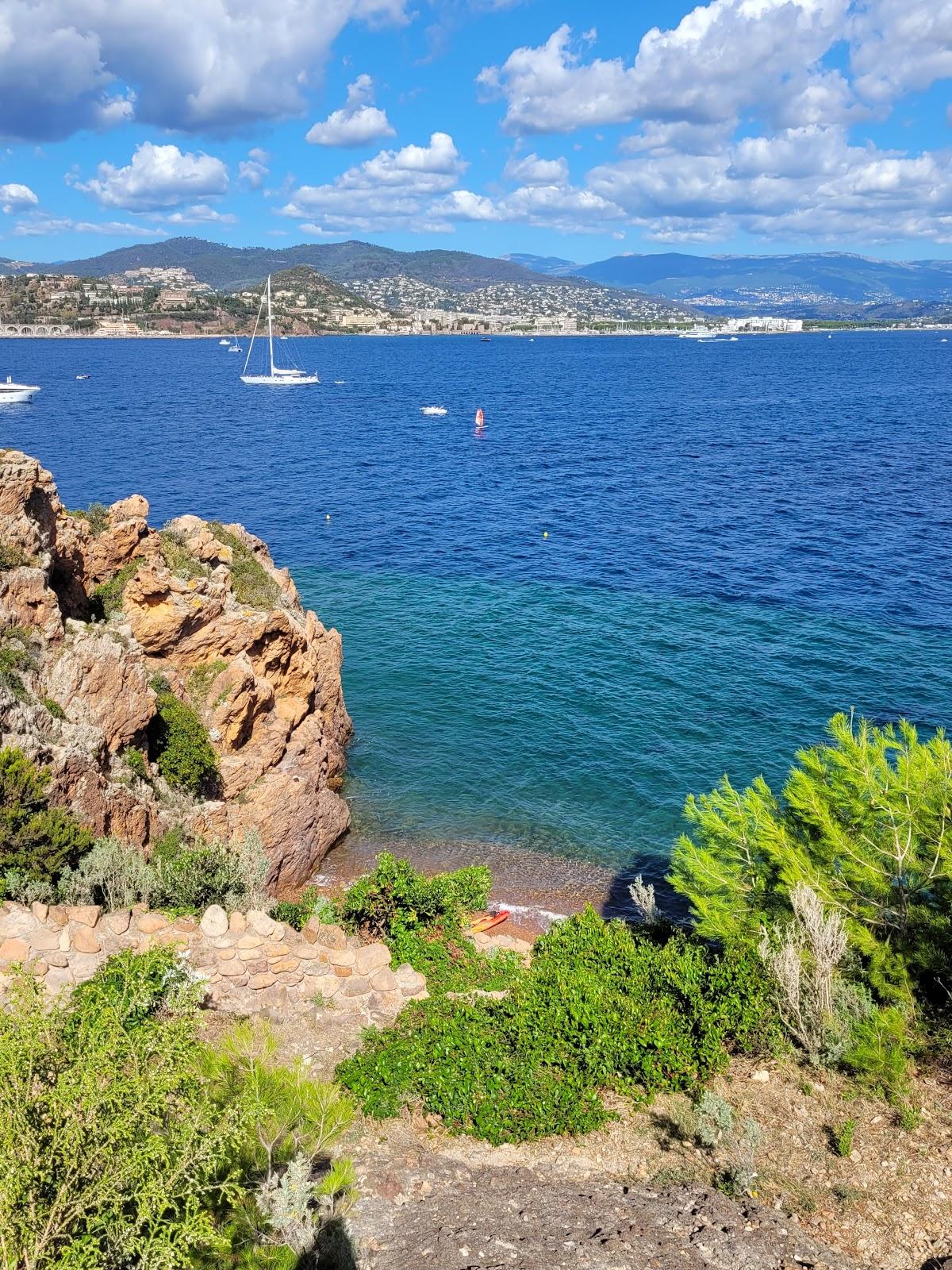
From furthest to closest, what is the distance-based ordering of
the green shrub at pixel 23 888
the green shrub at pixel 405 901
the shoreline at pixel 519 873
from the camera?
the shoreline at pixel 519 873
the green shrub at pixel 405 901
the green shrub at pixel 23 888

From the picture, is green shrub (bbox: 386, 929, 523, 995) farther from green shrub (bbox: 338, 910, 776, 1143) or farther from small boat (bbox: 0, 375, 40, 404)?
small boat (bbox: 0, 375, 40, 404)

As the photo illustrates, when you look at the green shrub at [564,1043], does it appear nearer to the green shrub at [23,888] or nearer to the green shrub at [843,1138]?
the green shrub at [843,1138]

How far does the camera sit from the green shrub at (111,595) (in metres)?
19.3

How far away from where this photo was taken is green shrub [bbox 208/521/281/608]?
77.3ft

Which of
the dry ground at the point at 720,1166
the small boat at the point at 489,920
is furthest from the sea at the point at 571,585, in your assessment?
the dry ground at the point at 720,1166

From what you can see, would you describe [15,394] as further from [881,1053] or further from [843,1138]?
[843,1138]

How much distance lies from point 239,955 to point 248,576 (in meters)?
14.6

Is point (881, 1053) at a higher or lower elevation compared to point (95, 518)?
lower

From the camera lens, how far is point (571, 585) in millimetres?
36875

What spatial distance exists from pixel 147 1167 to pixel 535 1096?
17.2 ft

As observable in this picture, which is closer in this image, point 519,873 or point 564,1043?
point 564,1043

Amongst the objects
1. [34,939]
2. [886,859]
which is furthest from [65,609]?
[886,859]

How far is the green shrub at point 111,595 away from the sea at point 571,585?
7.37 m

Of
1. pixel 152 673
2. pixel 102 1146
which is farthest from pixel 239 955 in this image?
pixel 152 673
